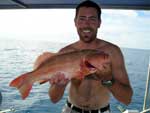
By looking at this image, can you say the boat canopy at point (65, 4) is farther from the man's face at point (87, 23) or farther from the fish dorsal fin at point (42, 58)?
the fish dorsal fin at point (42, 58)

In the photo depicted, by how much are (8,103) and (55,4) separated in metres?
15.5

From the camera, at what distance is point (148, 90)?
6.85 metres

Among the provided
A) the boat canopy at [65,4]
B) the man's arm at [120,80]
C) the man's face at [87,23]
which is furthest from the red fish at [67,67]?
the boat canopy at [65,4]

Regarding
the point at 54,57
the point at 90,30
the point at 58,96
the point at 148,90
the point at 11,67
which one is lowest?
the point at 11,67

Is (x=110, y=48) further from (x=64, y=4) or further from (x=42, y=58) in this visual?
(x=64, y=4)

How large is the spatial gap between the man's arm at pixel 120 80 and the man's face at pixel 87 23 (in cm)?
37

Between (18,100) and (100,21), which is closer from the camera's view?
(100,21)

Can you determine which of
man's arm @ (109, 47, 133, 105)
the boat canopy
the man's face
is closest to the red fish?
the man's face

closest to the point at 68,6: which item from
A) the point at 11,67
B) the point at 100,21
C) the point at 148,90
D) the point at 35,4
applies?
the point at 35,4

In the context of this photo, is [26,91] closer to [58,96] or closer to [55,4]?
[58,96]

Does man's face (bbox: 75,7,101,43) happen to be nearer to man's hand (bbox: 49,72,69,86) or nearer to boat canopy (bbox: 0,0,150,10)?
man's hand (bbox: 49,72,69,86)

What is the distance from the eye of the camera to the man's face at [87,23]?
3611 millimetres

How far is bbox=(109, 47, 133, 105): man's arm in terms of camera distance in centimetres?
373

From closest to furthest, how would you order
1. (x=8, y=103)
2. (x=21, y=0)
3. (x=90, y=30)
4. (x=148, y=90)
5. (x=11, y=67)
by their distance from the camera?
1. (x=90, y=30)
2. (x=21, y=0)
3. (x=148, y=90)
4. (x=8, y=103)
5. (x=11, y=67)
